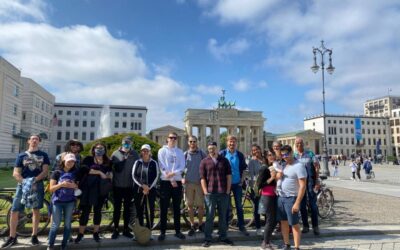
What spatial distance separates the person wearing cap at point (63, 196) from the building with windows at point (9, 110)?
4493cm

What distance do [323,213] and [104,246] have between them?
663 cm

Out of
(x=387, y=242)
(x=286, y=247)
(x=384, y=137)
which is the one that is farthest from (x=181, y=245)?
(x=384, y=137)

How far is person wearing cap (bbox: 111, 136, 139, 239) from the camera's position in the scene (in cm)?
727

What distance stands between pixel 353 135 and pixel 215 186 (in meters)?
131

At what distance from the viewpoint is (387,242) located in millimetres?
7379

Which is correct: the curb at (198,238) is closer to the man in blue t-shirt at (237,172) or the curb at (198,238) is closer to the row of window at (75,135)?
the man in blue t-shirt at (237,172)

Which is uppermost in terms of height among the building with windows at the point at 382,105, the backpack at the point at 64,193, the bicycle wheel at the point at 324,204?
the building with windows at the point at 382,105

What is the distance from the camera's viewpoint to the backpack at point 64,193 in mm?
6359

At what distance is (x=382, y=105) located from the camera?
144375mm

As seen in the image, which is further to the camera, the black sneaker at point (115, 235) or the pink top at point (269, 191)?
the black sneaker at point (115, 235)

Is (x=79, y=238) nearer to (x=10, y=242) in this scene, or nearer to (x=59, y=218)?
(x=59, y=218)

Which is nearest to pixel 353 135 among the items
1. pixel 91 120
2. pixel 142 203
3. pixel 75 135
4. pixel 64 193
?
pixel 91 120

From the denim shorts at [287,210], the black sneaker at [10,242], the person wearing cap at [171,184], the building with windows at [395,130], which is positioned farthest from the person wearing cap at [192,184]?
the building with windows at [395,130]

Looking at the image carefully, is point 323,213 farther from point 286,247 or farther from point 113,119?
point 113,119
